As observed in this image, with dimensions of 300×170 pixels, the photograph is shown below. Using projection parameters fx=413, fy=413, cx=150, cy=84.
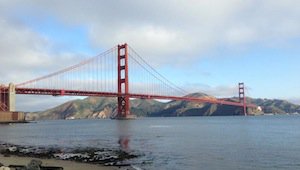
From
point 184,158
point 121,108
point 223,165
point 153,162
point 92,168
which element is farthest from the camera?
point 121,108

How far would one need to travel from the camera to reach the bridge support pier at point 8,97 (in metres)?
101

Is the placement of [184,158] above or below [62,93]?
below

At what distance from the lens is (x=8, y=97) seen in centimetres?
10319

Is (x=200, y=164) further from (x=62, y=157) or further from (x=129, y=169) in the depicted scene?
(x=62, y=157)

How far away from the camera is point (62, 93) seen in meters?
95.9

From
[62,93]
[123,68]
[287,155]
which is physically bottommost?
[287,155]

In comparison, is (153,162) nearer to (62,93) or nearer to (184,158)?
(184,158)

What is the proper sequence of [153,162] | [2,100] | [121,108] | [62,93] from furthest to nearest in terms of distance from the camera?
[121,108] → [2,100] → [62,93] → [153,162]

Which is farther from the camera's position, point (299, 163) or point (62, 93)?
point (62, 93)

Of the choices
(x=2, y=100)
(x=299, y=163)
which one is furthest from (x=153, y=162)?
(x=2, y=100)

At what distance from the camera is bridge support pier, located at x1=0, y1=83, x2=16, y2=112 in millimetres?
100750

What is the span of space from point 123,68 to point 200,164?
95444mm

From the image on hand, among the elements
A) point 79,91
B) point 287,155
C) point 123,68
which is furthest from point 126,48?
point 287,155

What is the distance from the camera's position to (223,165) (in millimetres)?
21047
